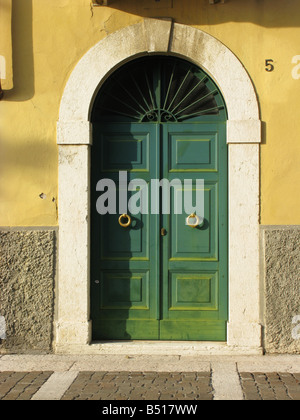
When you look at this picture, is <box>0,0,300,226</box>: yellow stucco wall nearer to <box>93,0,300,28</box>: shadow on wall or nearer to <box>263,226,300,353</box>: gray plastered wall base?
<box>93,0,300,28</box>: shadow on wall

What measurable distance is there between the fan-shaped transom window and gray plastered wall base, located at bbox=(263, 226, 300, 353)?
144cm

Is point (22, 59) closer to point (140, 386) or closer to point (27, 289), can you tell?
point (27, 289)

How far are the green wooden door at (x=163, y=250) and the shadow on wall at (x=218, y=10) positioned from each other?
1.11 meters

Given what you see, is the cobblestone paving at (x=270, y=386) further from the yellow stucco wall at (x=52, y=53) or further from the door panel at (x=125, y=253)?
the yellow stucco wall at (x=52, y=53)

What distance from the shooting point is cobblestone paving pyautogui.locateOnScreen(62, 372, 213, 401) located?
16.2 ft

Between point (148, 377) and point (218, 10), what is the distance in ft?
12.3

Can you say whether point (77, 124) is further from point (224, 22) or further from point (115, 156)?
point (224, 22)

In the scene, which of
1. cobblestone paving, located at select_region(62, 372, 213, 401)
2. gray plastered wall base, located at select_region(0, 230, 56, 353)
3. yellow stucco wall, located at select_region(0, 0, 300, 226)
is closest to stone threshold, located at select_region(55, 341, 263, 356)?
gray plastered wall base, located at select_region(0, 230, 56, 353)

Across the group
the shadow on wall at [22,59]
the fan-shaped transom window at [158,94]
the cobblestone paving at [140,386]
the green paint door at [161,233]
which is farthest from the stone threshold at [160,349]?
the shadow on wall at [22,59]

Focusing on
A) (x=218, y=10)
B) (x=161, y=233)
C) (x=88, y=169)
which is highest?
(x=218, y=10)

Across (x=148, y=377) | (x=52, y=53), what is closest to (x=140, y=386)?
(x=148, y=377)

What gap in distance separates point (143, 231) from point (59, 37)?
7.33 feet

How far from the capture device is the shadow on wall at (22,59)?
6375 millimetres

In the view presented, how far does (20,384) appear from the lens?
5309mm
